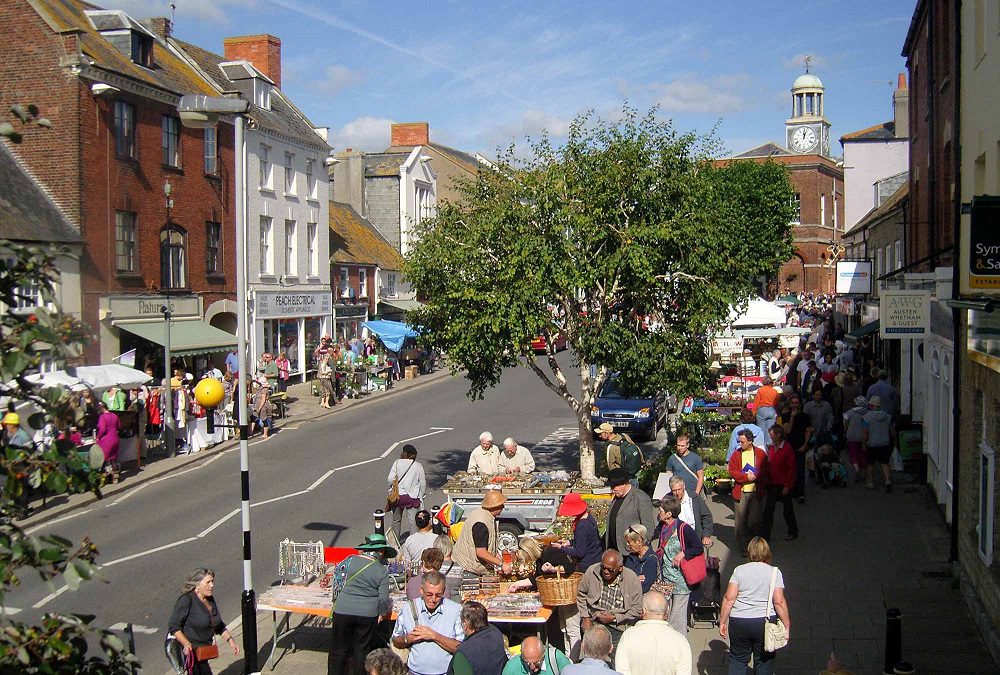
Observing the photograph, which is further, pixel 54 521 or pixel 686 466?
pixel 54 521

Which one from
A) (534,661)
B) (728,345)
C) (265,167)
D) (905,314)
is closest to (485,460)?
(905,314)

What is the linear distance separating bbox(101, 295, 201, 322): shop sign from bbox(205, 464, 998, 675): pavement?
16483 millimetres

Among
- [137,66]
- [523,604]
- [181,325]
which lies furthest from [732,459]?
[137,66]

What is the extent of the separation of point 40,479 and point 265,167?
32869mm

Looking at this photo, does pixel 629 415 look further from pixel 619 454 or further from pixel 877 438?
pixel 619 454

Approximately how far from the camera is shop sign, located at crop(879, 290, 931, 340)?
50.8 feet

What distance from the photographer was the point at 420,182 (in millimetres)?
52062

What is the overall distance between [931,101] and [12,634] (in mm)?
18970

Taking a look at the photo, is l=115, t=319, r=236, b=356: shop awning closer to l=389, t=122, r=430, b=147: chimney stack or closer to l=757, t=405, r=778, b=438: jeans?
l=757, t=405, r=778, b=438: jeans

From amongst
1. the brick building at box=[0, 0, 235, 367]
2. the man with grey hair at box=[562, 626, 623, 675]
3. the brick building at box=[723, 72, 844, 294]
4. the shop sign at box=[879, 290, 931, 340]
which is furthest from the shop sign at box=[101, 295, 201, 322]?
the brick building at box=[723, 72, 844, 294]

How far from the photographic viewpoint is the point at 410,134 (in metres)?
59.5

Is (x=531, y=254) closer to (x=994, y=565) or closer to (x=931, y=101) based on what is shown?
(x=994, y=565)

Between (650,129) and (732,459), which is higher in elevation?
(650,129)

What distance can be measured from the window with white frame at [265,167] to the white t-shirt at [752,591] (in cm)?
2938
